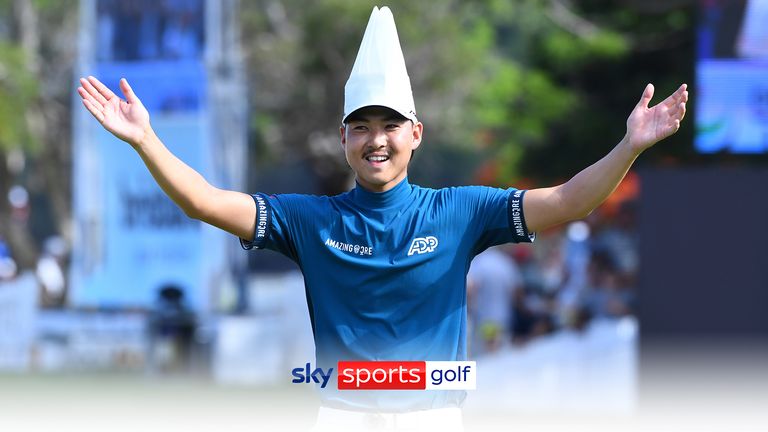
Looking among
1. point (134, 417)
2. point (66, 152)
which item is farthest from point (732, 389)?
point (66, 152)

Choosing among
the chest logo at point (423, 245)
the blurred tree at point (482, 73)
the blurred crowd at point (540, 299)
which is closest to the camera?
the chest logo at point (423, 245)

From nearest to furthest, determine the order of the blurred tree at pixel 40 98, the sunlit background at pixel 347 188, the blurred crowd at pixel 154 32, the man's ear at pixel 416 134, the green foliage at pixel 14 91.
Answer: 1. the man's ear at pixel 416 134
2. the sunlit background at pixel 347 188
3. the blurred crowd at pixel 154 32
4. the green foliage at pixel 14 91
5. the blurred tree at pixel 40 98

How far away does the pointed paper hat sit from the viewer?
13.6 ft

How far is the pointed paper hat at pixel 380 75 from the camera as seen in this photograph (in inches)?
163

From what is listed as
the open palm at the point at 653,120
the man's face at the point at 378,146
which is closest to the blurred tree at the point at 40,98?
the man's face at the point at 378,146

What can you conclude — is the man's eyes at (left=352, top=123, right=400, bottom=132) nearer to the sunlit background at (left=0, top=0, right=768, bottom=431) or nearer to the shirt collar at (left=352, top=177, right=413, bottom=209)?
the shirt collar at (left=352, top=177, right=413, bottom=209)

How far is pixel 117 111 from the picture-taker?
4.09 meters

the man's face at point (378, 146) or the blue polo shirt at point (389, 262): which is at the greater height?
the man's face at point (378, 146)

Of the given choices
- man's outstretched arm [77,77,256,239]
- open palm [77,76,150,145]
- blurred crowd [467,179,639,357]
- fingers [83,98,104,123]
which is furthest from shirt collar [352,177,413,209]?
blurred crowd [467,179,639,357]

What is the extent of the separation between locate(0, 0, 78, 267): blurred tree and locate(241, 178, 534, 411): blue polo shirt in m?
18.5

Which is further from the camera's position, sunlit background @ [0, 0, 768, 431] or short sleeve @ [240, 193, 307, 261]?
sunlit background @ [0, 0, 768, 431]

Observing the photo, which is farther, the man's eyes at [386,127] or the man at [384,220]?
the man's eyes at [386,127]

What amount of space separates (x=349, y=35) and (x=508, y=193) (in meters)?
19.5

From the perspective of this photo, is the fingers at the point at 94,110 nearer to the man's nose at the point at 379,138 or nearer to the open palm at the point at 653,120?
the man's nose at the point at 379,138
